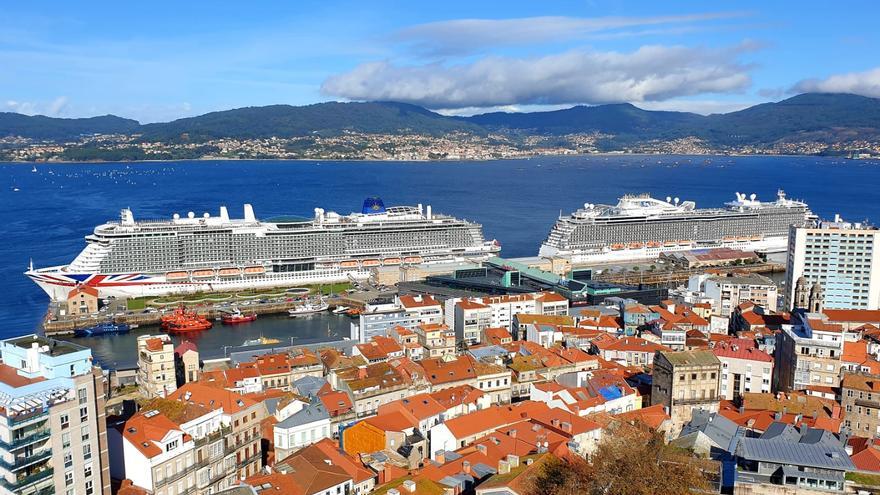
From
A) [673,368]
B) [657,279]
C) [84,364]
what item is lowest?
[657,279]

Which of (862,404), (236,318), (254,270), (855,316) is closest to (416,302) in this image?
(236,318)

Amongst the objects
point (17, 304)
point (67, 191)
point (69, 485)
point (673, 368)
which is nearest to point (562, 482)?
point (673, 368)

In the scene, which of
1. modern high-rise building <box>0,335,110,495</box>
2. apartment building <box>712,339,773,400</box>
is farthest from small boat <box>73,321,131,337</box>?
apartment building <box>712,339,773,400</box>

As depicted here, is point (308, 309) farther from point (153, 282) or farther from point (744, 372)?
point (744, 372)

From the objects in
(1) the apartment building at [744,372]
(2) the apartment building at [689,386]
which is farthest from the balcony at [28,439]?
(1) the apartment building at [744,372]

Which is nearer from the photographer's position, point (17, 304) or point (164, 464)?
point (164, 464)

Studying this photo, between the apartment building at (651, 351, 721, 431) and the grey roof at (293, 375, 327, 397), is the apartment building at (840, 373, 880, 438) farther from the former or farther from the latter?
the grey roof at (293, 375, 327, 397)

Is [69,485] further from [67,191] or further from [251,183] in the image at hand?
[251,183]
